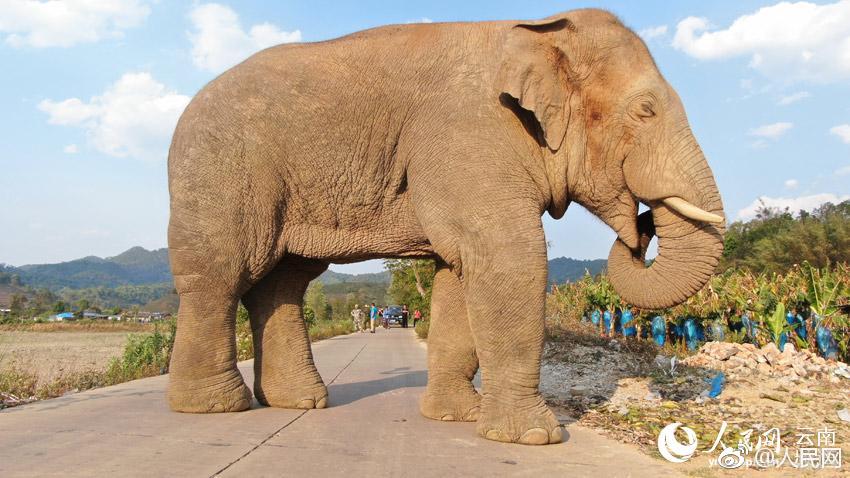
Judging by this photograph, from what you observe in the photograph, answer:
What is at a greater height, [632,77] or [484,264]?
[632,77]

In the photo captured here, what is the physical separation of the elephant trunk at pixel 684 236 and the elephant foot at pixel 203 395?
3316 mm

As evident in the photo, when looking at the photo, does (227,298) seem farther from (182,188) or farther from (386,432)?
(386,432)

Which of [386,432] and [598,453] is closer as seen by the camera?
[598,453]

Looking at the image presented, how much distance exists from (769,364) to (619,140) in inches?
208

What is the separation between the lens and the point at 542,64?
4.72 meters

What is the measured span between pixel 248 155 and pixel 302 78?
744 millimetres

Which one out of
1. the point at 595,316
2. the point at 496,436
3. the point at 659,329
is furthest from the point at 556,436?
the point at 595,316

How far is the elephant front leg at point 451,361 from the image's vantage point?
17.8 feet

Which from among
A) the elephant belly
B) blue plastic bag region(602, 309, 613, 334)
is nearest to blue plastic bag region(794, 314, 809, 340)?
blue plastic bag region(602, 309, 613, 334)

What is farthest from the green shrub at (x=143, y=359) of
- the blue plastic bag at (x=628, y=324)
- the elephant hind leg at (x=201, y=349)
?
the blue plastic bag at (x=628, y=324)

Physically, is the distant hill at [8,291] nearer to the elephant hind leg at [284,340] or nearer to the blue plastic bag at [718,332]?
the blue plastic bag at [718,332]

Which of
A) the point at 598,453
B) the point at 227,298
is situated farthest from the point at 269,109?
the point at 598,453

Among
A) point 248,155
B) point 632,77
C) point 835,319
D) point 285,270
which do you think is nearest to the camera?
point 632,77

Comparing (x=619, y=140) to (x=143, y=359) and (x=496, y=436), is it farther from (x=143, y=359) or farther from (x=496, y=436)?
(x=143, y=359)
